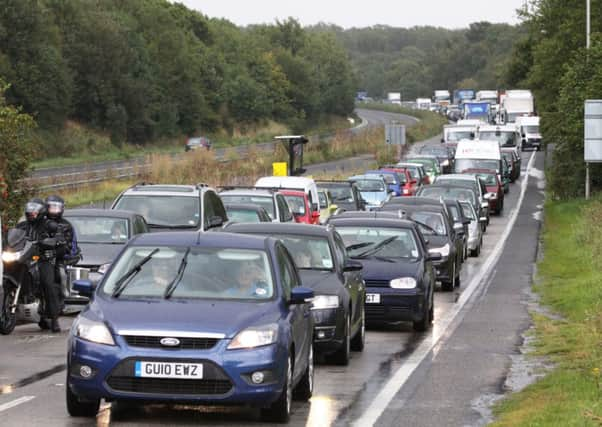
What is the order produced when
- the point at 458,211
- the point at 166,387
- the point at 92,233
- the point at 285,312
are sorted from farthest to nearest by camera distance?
1. the point at 458,211
2. the point at 92,233
3. the point at 285,312
4. the point at 166,387

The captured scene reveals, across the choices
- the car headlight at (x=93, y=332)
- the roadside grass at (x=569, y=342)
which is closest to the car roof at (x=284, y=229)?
the roadside grass at (x=569, y=342)

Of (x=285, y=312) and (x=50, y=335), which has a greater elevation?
(x=285, y=312)

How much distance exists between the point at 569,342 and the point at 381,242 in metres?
3.85

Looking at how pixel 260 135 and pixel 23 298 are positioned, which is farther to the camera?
pixel 260 135

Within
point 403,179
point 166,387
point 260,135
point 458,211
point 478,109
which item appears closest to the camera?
point 166,387

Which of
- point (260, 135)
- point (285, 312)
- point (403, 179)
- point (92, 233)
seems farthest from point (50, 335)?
point (260, 135)

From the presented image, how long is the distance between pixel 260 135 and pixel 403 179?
2899 inches

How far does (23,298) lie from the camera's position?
18.0m

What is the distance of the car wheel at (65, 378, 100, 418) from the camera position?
11.6 metres

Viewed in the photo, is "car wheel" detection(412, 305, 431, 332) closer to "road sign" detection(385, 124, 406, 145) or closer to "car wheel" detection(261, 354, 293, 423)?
"car wheel" detection(261, 354, 293, 423)

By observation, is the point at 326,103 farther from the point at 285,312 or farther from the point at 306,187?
the point at 285,312

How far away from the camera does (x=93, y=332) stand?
11227mm

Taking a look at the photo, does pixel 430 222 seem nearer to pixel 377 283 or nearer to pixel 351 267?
pixel 377 283

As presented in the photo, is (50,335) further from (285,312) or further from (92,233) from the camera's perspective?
Answer: (285,312)
